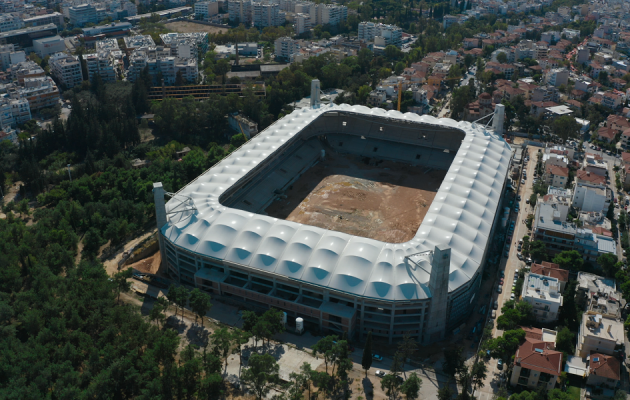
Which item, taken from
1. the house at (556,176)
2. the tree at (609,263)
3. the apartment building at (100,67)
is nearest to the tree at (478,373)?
the tree at (609,263)

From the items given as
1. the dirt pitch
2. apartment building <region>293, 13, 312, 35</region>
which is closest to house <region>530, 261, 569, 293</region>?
apartment building <region>293, 13, 312, 35</region>

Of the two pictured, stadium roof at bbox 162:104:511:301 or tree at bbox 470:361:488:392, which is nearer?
tree at bbox 470:361:488:392

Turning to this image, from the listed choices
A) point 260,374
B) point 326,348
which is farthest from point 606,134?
point 260,374

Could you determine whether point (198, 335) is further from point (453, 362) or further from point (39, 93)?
point (39, 93)

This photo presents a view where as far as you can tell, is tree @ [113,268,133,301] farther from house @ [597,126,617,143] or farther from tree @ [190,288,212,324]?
house @ [597,126,617,143]

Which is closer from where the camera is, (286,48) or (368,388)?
(368,388)

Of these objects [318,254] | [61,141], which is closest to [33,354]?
[318,254]
